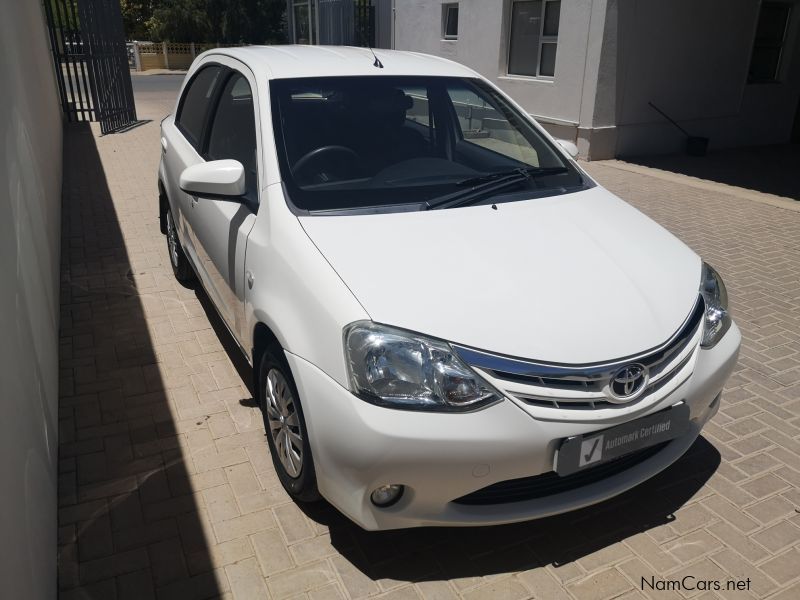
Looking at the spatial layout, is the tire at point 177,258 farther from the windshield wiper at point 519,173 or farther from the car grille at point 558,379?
the car grille at point 558,379

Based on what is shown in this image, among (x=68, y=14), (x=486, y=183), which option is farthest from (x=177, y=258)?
(x=68, y=14)

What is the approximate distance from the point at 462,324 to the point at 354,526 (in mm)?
1074

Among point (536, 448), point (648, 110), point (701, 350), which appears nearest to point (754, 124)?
point (648, 110)

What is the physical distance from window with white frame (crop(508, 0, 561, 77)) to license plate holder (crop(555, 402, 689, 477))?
1008 cm

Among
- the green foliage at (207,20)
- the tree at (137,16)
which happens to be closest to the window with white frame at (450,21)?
the green foliage at (207,20)

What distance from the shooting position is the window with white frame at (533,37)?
1159cm

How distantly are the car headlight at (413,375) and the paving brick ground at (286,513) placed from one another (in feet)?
2.60

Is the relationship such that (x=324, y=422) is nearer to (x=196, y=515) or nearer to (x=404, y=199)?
(x=196, y=515)

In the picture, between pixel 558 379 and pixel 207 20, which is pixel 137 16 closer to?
pixel 207 20

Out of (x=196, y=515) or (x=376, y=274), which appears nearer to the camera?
(x=376, y=274)

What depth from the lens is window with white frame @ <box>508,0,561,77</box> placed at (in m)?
11.6

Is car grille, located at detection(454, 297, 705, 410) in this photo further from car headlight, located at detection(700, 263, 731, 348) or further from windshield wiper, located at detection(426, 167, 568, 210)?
windshield wiper, located at detection(426, 167, 568, 210)

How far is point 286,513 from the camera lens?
2869 millimetres

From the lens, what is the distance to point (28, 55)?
24.9 ft
